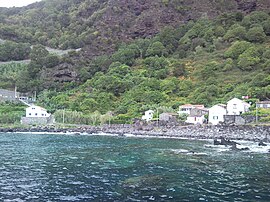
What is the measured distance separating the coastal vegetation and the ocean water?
4083 cm

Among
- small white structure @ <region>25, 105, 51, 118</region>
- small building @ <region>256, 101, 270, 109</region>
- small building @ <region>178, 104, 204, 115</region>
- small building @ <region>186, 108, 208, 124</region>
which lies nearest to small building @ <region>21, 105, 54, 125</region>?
small white structure @ <region>25, 105, 51, 118</region>

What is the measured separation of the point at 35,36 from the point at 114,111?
4918 inches

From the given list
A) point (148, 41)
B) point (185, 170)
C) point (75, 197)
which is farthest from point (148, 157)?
point (148, 41)

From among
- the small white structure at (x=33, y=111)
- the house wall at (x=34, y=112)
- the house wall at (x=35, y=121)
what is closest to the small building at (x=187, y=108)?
the house wall at (x=35, y=121)

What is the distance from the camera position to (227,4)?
170m

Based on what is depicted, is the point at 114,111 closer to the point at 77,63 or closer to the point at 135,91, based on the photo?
the point at 135,91

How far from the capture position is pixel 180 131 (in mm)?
57750

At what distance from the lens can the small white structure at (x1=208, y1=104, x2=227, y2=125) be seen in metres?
62.2

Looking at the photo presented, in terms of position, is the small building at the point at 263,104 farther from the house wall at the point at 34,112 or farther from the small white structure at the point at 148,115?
the house wall at the point at 34,112

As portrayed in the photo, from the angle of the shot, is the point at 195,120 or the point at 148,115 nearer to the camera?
the point at 195,120

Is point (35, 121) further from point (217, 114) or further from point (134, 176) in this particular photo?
point (134, 176)

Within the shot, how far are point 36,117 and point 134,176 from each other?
59.8 m

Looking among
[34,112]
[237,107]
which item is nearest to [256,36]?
[237,107]

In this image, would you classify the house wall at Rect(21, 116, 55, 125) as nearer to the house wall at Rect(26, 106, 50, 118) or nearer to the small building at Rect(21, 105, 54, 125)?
the small building at Rect(21, 105, 54, 125)
